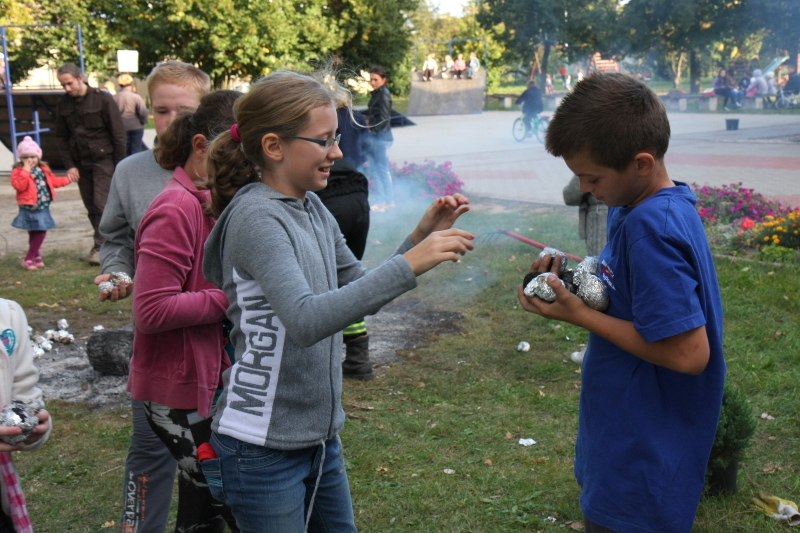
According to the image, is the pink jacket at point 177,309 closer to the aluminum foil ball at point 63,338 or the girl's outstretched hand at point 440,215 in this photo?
the girl's outstretched hand at point 440,215

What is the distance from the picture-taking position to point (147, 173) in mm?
2947

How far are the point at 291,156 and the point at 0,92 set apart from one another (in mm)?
Result: 15614

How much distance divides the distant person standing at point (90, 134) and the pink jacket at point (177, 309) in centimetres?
649

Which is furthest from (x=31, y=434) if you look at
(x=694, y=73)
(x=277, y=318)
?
(x=694, y=73)

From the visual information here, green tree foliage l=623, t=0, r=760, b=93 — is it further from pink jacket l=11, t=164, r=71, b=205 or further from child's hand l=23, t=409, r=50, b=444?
child's hand l=23, t=409, r=50, b=444

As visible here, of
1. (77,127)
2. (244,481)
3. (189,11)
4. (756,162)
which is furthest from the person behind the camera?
(189,11)

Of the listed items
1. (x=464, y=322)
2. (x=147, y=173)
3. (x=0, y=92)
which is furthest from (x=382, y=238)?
(x=0, y=92)

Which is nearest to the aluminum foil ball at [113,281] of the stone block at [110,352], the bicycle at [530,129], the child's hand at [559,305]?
the child's hand at [559,305]

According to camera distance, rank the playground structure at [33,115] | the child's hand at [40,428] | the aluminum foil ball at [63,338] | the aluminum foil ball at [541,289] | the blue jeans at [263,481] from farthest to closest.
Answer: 1. the playground structure at [33,115]
2. the aluminum foil ball at [63,338]
3. the child's hand at [40,428]
4. the blue jeans at [263,481]
5. the aluminum foil ball at [541,289]

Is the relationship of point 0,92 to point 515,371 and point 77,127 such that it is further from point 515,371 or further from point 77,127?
point 515,371

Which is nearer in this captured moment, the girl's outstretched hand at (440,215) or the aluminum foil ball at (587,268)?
the aluminum foil ball at (587,268)

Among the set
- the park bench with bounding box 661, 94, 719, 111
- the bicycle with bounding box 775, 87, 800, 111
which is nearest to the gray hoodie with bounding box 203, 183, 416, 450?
the bicycle with bounding box 775, 87, 800, 111

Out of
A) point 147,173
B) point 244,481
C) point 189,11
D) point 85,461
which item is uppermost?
point 189,11

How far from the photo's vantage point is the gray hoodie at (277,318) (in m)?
1.86
